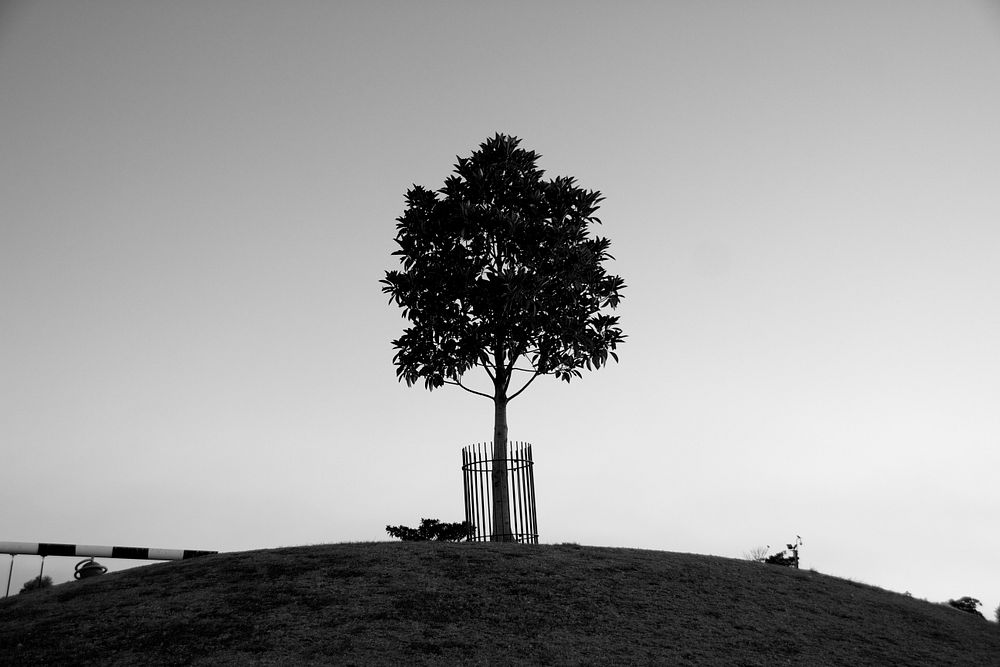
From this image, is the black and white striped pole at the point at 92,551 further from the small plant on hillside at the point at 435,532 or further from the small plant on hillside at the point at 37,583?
the small plant on hillside at the point at 435,532

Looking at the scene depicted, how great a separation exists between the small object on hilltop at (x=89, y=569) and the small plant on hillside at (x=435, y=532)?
800 centimetres

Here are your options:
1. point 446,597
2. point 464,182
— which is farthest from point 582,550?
point 464,182

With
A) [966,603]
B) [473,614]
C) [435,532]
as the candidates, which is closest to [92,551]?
[435,532]

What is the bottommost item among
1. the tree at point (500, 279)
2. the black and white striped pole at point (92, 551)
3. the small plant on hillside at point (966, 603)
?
the small plant on hillside at point (966, 603)

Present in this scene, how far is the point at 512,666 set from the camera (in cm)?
1389

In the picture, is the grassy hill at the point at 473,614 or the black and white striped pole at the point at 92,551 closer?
the grassy hill at the point at 473,614

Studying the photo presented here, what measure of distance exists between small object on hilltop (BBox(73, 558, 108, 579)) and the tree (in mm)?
10070

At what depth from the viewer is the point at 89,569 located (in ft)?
74.0

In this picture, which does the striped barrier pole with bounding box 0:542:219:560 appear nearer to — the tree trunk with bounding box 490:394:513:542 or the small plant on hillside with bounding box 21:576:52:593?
the small plant on hillside with bounding box 21:576:52:593

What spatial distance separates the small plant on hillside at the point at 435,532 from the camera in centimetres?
2464

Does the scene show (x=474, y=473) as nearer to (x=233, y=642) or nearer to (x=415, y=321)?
(x=415, y=321)

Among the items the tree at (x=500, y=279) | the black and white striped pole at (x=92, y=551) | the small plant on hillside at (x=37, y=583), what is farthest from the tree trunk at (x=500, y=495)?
the small plant on hillside at (x=37, y=583)

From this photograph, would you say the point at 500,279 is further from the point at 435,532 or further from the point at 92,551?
the point at 92,551

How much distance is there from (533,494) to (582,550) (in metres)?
3.00
